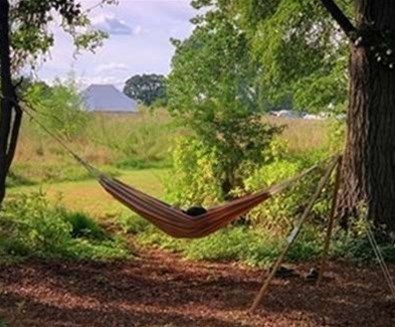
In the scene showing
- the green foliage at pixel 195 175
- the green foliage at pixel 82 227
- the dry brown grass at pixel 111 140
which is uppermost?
the dry brown grass at pixel 111 140

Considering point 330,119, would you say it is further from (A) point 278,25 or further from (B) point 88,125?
(B) point 88,125

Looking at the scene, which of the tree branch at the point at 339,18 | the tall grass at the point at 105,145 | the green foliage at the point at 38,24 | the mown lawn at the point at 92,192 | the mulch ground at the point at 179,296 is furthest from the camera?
the tall grass at the point at 105,145

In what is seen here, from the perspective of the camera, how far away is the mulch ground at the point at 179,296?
3.54 meters

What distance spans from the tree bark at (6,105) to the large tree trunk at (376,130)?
2809 millimetres

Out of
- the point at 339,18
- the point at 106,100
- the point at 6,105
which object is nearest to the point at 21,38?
the point at 6,105

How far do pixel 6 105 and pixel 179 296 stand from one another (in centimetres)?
144

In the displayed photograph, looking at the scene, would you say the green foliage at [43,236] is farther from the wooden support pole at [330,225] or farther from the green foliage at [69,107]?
the green foliage at [69,107]

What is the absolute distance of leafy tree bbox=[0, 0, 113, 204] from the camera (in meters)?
3.43

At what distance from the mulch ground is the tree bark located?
695 millimetres

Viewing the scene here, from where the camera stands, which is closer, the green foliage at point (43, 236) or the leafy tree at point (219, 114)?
the green foliage at point (43, 236)

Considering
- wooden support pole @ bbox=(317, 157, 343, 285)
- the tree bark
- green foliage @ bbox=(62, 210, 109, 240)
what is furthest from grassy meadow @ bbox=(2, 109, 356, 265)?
the tree bark

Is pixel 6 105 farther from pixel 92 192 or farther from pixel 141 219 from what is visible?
pixel 92 192

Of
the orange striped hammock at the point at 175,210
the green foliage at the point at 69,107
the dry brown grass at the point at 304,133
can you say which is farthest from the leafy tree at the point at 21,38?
the green foliage at the point at 69,107

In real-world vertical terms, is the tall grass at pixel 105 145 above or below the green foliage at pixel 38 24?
below
